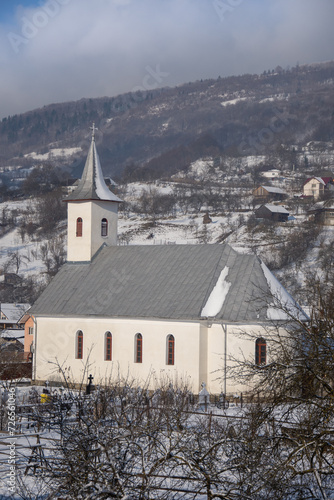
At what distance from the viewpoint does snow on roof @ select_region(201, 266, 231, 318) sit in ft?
100

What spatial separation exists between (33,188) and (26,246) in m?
35.0

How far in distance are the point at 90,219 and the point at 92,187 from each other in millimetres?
1922

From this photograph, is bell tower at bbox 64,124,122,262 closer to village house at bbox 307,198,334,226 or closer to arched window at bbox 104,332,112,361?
arched window at bbox 104,332,112,361

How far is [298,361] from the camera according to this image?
12344 millimetres

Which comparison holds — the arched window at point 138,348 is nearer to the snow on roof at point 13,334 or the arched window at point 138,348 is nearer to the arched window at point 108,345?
the arched window at point 108,345

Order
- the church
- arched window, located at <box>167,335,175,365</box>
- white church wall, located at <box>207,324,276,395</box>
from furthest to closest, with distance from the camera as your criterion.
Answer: arched window, located at <box>167,335,175,365</box> → the church → white church wall, located at <box>207,324,276,395</box>

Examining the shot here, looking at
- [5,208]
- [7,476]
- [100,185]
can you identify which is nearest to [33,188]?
[5,208]

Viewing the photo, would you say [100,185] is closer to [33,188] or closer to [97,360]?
[97,360]

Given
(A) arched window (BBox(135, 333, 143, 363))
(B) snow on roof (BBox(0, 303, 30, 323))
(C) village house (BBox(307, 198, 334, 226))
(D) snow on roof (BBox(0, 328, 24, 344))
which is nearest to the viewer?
(A) arched window (BBox(135, 333, 143, 363))

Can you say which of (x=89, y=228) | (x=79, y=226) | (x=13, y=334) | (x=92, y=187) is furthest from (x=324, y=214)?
(x=89, y=228)

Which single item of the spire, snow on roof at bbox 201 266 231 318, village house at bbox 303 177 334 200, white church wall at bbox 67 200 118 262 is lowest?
snow on roof at bbox 201 266 231 318

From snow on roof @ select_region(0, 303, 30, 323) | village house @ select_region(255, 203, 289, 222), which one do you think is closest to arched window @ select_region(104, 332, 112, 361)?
snow on roof @ select_region(0, 303, 30, 323)

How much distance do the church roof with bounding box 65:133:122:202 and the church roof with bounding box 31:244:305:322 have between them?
286 centimetres

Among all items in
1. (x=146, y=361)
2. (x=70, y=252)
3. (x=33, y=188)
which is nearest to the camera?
(x=146, y=361)
